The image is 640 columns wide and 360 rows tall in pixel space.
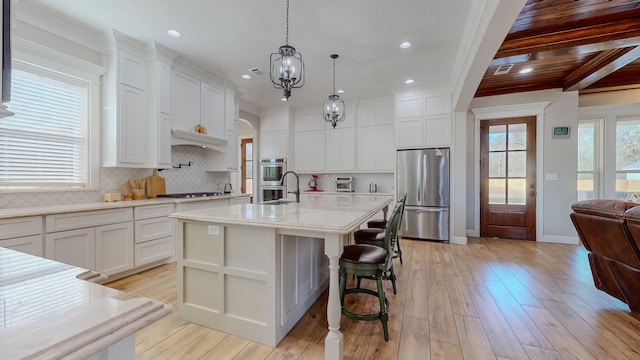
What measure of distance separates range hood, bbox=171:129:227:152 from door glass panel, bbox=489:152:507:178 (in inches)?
193

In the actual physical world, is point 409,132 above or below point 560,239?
above

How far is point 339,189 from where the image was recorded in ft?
19.1

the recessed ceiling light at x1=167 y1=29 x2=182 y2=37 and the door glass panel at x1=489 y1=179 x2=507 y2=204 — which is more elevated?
the recessed ceiling light at x1=167 y1=29 x2=182 y2=37

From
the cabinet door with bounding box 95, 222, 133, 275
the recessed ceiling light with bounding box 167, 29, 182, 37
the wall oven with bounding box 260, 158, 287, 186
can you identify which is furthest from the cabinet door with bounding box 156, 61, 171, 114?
the wall oven with bounding box 260, 158, 287, 186

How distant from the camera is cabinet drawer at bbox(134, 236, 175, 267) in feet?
10.2

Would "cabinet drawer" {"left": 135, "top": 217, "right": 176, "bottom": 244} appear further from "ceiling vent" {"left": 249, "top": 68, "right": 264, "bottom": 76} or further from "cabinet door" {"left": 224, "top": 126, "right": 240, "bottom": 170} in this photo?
"ceiling vent" {"left": 249, "top": 68, "right": 264, "bottom": 76}

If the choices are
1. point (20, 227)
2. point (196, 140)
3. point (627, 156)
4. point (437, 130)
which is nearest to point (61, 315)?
point (20, 227)

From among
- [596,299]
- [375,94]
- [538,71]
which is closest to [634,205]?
[596,299]

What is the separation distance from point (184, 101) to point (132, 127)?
2.72 ft

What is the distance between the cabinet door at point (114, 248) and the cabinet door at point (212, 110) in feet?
6.37

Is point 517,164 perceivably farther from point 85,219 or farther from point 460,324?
point 85,219

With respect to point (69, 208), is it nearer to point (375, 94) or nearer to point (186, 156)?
point (186, 156)

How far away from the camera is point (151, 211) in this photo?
3258mm

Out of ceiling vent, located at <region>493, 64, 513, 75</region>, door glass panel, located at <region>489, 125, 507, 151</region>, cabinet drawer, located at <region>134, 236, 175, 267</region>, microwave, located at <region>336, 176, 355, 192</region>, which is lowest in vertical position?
cabinet drawer, located at <region>134, 236, 175, 267</region>
